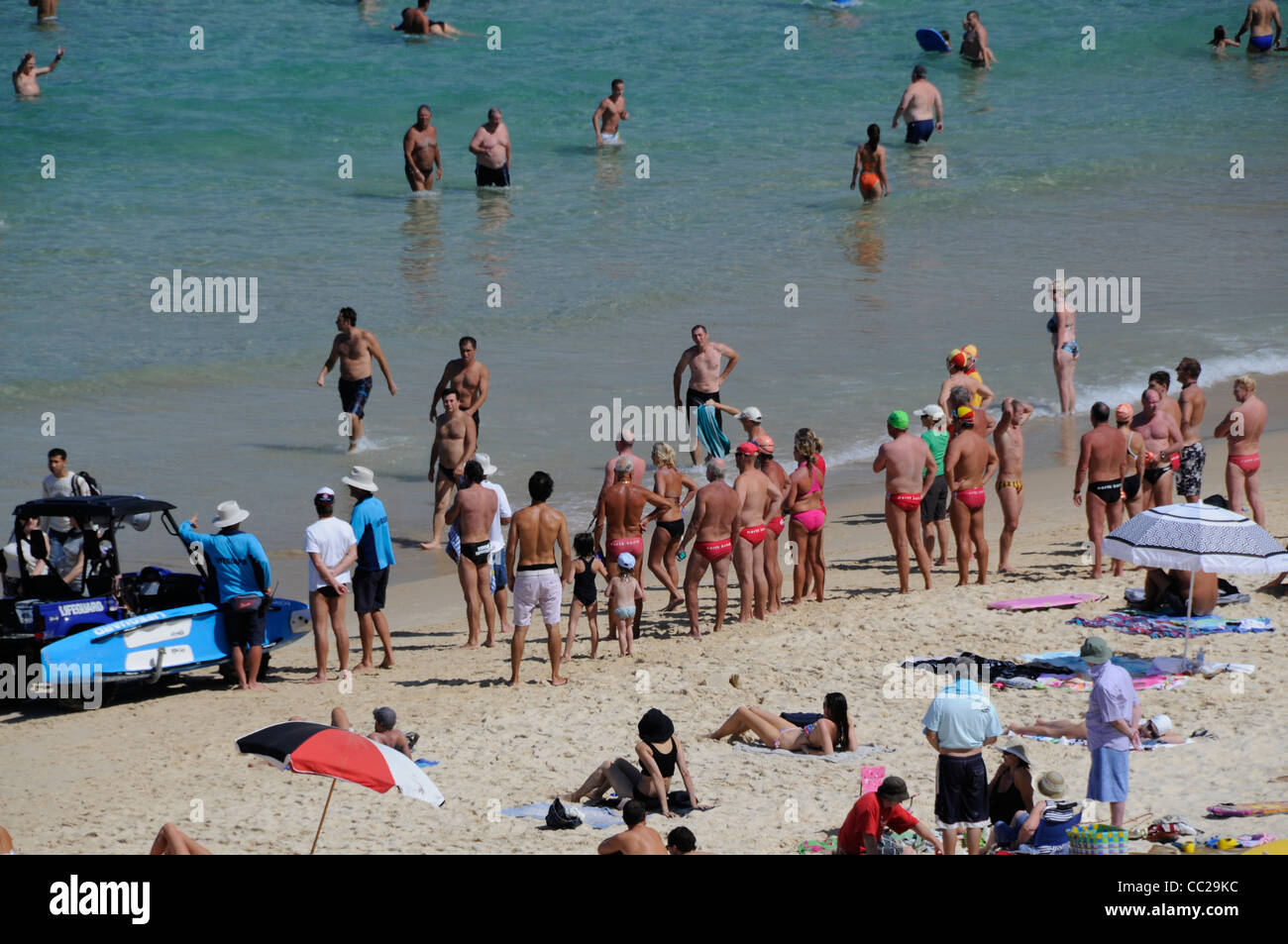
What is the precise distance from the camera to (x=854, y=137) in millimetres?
28156

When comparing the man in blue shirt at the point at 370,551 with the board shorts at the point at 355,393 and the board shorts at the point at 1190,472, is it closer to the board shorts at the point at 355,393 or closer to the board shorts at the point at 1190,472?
the board shorts at the point at 355,393

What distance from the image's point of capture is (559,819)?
7895 mm

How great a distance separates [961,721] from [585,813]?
6.72 feet

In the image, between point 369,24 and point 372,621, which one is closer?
point 372,621

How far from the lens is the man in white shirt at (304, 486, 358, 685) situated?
10.2 meters

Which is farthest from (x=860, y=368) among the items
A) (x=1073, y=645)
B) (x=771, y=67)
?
(x=771, y=67)

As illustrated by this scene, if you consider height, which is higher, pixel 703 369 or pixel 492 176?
pixel 492 176

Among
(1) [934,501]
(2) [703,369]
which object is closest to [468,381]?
(2) [703,369]

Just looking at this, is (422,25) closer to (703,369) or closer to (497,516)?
(703,369)

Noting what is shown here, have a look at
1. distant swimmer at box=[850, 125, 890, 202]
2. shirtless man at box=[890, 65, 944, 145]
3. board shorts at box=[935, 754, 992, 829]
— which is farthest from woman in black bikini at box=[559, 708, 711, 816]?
shirtless man at box=[890, 65, 944, 145]

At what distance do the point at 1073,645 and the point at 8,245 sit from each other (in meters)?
16.8

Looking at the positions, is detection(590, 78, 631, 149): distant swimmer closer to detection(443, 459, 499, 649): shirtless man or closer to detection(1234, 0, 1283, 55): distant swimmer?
detection(1234, 0, 1283, 55): distant swimmer

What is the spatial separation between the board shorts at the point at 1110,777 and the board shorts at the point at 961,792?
656 mm
